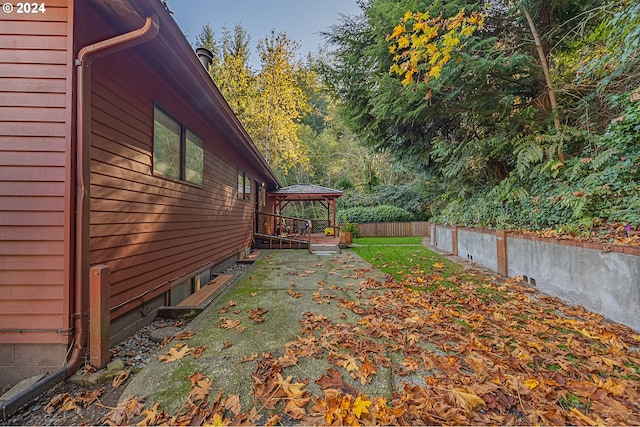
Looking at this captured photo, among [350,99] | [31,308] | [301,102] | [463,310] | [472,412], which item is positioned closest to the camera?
[472,412]

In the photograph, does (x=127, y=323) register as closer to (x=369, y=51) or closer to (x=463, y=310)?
(x=463, y=310)

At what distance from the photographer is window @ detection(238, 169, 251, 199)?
327 inches

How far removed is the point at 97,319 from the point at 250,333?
4.65ft

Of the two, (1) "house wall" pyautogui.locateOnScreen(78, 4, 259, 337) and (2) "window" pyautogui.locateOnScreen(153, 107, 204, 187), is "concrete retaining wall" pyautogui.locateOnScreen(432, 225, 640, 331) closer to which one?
(1) "house wall" pyautogui.locateOnScreen(78, 4, 259, 337)

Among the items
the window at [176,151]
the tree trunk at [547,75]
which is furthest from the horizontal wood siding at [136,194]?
the tree trunk at [547,75]

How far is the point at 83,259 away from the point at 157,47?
2541 millimetres

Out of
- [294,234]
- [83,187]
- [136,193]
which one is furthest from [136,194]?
[294,234]

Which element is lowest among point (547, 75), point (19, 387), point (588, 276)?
point (19, 387)

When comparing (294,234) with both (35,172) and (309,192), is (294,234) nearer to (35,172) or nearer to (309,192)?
(309,192)

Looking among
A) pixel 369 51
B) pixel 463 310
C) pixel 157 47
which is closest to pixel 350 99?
pixel 369 51

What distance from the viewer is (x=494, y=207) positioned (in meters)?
6.21

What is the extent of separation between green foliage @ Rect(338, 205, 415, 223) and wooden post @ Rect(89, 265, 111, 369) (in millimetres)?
14888

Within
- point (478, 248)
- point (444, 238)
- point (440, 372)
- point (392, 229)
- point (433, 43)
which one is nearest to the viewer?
point (440, 372)

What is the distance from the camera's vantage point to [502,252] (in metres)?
5.39
